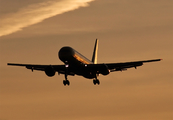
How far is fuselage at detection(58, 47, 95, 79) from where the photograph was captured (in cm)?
8969

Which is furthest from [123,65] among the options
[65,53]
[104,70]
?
[65,53]

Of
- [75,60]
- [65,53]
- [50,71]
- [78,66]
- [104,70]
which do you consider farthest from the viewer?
[50,71]

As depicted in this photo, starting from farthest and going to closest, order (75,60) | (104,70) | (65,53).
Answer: (104,70)
(75,60)
(65,53)

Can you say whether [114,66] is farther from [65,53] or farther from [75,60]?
[65,53]

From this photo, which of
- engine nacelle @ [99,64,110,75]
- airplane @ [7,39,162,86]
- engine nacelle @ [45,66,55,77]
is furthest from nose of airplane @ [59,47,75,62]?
engine nacelle @ [99,64,110,75]

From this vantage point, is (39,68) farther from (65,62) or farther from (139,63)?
(139,63)

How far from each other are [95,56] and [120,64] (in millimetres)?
35222

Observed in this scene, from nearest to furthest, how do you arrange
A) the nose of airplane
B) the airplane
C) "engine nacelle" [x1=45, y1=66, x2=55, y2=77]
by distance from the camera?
the nose of airplane, the airplane, "engine nacelle" [x1=45, y1=66, x2=55, y2=77]

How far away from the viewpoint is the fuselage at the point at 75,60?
294 ft

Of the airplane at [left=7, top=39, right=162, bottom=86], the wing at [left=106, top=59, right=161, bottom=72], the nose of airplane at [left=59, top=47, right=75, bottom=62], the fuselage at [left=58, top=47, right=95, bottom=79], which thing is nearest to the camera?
the nose of airplane at [left=59, top=47, right=75, bottom=62]

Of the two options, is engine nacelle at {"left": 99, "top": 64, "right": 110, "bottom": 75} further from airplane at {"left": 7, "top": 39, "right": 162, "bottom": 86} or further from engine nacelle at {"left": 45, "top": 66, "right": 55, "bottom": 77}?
engine nacelle at {"left": 45, "top": 66, "right": 55, "bottom": 77}

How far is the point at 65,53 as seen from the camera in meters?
89.5

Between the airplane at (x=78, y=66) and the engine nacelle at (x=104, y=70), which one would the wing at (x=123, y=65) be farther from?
the engine nacelle at (x=104, y=70)

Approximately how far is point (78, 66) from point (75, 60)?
2253 mm
